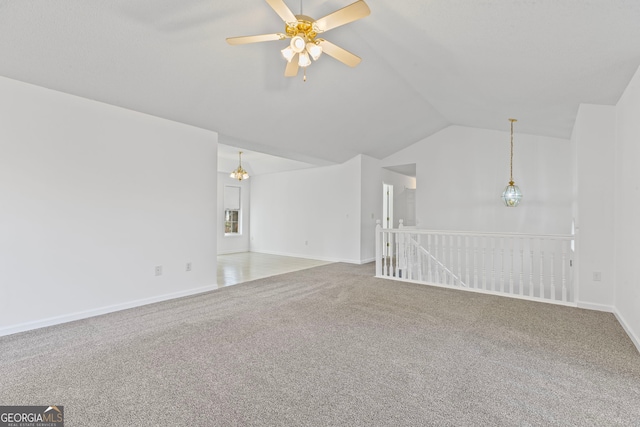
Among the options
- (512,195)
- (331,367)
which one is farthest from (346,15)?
(512,195)

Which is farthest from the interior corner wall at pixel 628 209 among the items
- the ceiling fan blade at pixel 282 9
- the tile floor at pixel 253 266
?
the tile floor at pixel 253 266

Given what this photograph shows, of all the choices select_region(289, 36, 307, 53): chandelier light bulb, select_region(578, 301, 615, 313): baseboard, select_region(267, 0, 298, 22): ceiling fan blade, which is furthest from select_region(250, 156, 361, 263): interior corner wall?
select_region(267, 0, 298, 22): ceiling fan blade

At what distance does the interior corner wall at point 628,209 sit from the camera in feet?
8.99

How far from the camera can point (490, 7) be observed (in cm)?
230

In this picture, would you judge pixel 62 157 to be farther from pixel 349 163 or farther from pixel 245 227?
pixel 245 227

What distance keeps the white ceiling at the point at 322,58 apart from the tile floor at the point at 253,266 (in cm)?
248

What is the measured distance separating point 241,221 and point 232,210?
441 millimetres

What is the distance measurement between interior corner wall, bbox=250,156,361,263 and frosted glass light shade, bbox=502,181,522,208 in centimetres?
298

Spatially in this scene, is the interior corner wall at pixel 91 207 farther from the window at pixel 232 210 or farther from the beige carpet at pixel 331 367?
the window at pixel 232 210

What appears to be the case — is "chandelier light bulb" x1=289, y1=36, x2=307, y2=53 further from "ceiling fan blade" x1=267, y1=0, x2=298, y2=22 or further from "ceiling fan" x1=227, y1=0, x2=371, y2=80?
"ceiling fan blade" x1=267, y1=0, x2=298, y2=22

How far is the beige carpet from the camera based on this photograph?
1825 mm

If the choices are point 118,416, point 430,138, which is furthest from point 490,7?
point 430,138

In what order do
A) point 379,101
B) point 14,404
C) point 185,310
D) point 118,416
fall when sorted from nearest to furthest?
point 118,416 → point 14,404 → point 185,310 → point 379,101

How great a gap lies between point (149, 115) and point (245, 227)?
19.3ft
